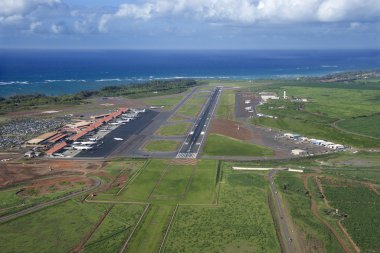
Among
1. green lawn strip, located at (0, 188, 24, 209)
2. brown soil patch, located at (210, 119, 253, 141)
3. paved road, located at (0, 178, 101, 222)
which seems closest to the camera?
paved road, located at (0, 178, 101, 222)

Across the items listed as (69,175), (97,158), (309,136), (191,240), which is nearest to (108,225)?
(191,240)

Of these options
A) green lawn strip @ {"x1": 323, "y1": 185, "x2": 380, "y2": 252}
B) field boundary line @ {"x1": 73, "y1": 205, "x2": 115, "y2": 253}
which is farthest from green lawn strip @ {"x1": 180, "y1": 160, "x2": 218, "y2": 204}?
green lawn strip @ {"x1": 323, "y1": 185, "x2": 380, "y2": 252}

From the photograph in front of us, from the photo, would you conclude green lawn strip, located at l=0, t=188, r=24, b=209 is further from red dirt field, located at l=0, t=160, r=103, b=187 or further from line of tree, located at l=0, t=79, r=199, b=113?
line of tree, located at l=0, t=79, r=199, b=113

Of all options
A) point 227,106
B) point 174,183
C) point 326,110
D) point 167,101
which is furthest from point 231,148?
point 167,101

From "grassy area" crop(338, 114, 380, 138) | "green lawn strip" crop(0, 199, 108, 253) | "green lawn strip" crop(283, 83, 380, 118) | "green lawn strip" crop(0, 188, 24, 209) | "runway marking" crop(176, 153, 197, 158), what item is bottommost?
"green lawn strip" crop(0, 199, 108, 253)

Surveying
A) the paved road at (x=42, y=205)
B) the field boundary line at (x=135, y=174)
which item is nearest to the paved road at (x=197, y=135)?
the field boundary line at (x=135, y=174)

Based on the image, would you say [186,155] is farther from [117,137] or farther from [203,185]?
[117,137]

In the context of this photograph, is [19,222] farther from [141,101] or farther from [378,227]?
[141,101]
